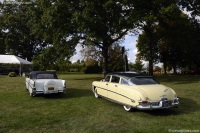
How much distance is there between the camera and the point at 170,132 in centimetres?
766

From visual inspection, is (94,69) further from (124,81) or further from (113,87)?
(124,81)

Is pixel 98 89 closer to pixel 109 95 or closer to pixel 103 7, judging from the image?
pixel 109 95

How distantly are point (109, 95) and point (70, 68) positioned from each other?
54709mm

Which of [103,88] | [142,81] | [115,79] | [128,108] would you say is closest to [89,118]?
[128,108]

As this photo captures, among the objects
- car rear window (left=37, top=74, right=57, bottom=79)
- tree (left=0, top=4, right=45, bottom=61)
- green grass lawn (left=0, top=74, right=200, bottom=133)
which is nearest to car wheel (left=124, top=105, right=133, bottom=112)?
green grass lawn (left=0, top=74, right=200, bottom=133)

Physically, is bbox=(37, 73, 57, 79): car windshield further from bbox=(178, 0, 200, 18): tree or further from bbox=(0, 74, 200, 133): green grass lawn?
bbox=(178, 0, 200, 18): tree

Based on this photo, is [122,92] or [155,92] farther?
[122,92]

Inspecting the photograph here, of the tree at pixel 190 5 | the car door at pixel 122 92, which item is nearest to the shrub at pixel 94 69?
the tree at pixel 190 5

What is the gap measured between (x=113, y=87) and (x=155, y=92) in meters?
2.22

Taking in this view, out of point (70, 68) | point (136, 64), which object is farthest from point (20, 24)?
point (136, 64)

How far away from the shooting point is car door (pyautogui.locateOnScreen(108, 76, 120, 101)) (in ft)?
37.7

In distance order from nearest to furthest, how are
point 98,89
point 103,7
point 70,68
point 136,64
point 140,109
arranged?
point 140,109 < point 98,89 < point 103,7 < point 136,64 < point 70,68

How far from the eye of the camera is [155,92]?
998 cm

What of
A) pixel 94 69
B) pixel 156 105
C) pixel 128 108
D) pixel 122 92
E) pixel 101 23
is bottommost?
pixel 128 108
